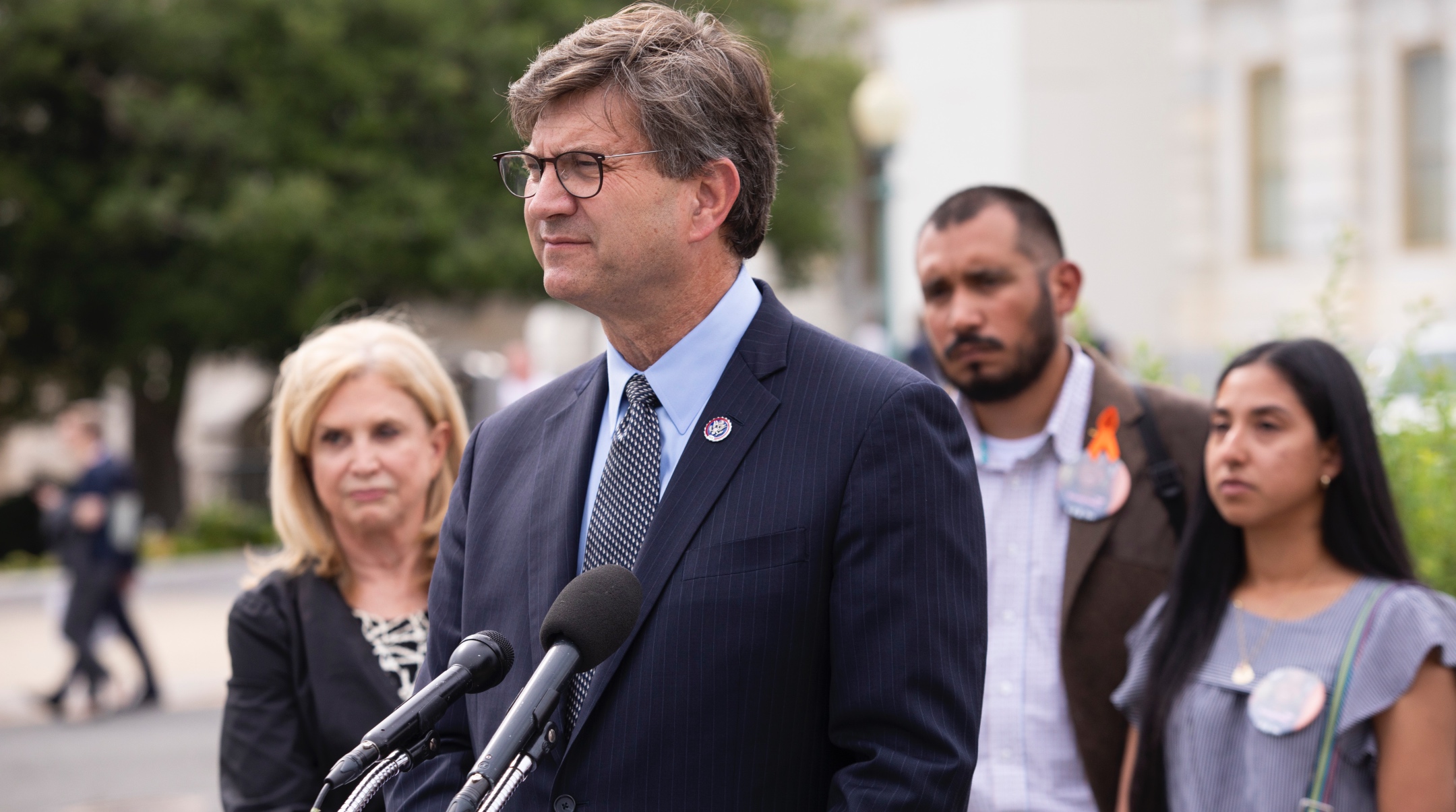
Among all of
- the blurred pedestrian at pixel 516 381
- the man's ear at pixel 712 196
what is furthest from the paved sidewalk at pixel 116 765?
the man's ear at pixel 712 196

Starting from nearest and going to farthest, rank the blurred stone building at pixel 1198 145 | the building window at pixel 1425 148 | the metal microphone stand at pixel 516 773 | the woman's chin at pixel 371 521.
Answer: the metal microphone stand at pixel 516 773 < the woman's chin at pixel 371 521 < the blurred stone building at pixel 1198 145 < the building window at pixel 1425 148

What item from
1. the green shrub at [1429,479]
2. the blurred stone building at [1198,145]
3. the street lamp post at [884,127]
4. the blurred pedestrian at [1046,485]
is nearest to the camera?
the blurred pedestrian at [1046,485]

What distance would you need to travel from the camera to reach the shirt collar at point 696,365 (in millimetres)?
2545

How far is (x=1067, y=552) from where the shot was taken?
3.55 m

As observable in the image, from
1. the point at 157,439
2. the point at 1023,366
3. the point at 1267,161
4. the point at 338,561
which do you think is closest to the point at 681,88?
the point at 1023,366

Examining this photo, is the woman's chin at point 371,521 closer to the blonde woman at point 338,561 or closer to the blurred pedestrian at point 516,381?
the blonde woman at point 338,561

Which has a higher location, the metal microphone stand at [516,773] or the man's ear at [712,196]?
the man's ear at [712,196]

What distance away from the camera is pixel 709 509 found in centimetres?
237

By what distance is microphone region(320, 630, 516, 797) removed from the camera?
200 centimetres

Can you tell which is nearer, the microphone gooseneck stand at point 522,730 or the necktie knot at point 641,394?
the microphone gooseneck stand at point 522,730

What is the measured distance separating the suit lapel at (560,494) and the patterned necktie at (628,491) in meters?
0.04

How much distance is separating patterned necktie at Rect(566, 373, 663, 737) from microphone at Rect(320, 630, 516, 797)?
0.82 feet

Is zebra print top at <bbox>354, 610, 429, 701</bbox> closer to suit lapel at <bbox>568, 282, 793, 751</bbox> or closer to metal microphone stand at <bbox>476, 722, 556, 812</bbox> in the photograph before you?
suit lapel at <bbox>568, 282, 793, 751</bbox>

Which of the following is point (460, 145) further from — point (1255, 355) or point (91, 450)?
point (1255, 355)
